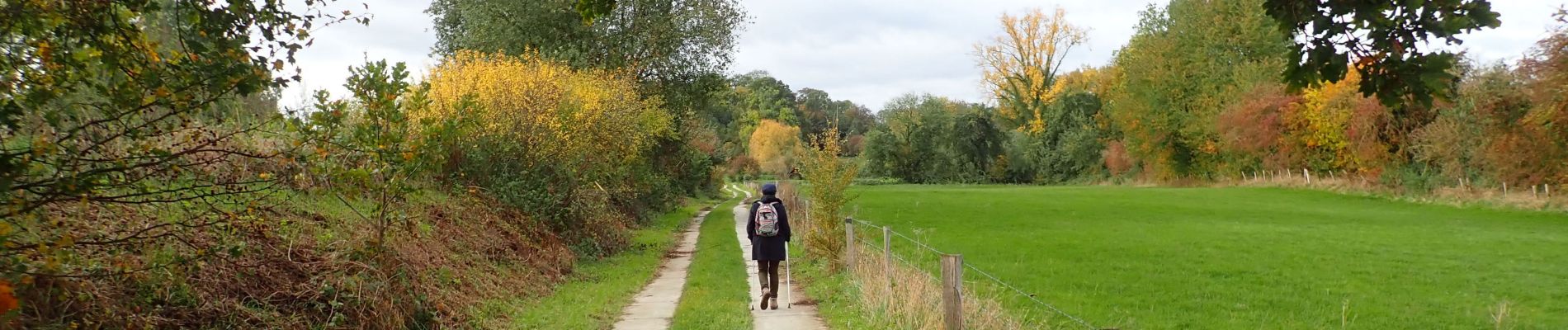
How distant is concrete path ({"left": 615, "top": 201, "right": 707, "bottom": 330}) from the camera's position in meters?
11.1

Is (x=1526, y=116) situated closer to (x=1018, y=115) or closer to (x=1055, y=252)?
(x=1055, y=252)

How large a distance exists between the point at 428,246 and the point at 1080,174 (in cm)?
7224

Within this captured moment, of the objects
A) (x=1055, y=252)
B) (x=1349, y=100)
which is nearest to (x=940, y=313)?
(x=1055, y=252)

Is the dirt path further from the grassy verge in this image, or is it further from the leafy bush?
the leafy bush

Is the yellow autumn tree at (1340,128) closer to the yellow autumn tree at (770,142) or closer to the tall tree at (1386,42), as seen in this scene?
the tall tree at (1386,42)

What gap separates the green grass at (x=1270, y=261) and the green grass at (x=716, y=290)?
11.2 feet

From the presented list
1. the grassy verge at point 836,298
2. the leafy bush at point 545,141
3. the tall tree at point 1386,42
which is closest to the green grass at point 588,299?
the leafy bush at point 545,141

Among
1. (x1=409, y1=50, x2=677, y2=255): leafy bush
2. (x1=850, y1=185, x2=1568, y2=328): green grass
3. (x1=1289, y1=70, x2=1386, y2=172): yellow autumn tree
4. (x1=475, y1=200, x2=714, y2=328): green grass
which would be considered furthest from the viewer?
(x1=1289, y1=70, x2=1386, y2=172): yellow autumn tree

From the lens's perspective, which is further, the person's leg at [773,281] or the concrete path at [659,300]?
the person's leg at [773,281]

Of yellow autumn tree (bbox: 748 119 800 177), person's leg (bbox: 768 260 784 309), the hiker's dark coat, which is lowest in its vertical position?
person's leg (bbox: 768 260 784 309)

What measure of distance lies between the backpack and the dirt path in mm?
1327

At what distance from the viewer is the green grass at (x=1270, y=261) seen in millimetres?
13438

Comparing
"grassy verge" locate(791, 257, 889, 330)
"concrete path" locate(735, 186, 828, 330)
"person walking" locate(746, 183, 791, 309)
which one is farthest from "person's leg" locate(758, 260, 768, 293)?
"grassy verge" locate(791, 257, 889, 330)

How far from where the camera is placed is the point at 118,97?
16.6ft
